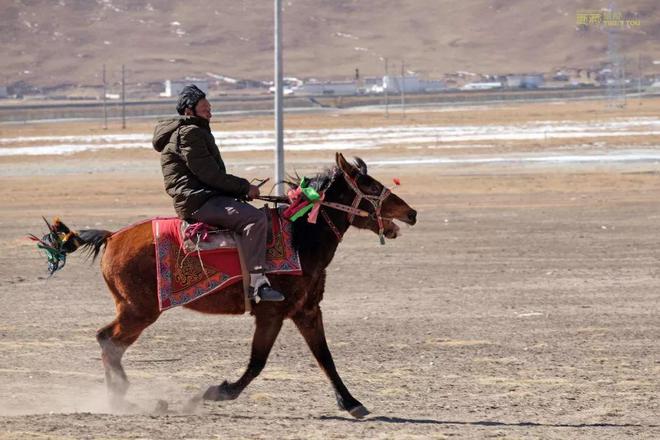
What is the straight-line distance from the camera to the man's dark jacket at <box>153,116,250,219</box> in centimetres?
964

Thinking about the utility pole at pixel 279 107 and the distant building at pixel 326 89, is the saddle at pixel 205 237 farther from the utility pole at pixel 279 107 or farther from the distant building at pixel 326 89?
the distant building at pixel 326 89

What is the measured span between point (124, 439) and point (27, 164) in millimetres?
38875

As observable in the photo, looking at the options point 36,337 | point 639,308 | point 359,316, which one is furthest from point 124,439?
point 639,308

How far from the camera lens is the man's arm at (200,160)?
9625 millimetres

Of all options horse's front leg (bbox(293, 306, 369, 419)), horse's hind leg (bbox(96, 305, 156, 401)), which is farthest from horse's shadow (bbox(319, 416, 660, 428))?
horse's hind leg (bbox(96, 305, 156, 401))

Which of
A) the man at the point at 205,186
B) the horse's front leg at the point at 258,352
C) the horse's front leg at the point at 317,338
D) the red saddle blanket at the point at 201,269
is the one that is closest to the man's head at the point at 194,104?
the man at the point at 205,186

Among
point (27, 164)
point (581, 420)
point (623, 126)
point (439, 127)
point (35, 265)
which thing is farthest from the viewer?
A: point (439, 127)

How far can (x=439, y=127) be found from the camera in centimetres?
6988

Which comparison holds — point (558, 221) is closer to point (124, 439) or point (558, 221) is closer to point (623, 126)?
point (124, 439)

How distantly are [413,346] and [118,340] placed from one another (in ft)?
12.2

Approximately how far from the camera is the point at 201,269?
9.85 meters

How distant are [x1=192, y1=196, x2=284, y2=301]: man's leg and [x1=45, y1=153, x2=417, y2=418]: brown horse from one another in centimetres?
18

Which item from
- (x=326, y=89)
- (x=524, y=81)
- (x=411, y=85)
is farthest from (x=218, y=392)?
(x=524, y=81)

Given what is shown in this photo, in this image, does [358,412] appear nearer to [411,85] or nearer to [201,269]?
[201,269]
